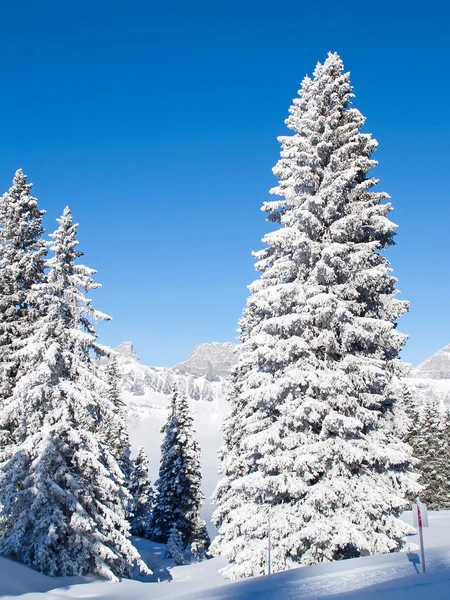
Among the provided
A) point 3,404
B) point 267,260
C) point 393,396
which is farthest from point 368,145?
point 3,404

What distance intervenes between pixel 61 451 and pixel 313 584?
1159 cm

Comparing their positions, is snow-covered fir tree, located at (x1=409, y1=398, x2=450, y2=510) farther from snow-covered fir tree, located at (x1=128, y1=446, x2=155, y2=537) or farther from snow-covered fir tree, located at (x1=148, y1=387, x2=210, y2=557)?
snow-covered fir tree, located at (x1=128, y1=446, x2=155, y2=537)

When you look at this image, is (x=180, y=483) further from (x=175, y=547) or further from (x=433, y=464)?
(x=433, y=464)

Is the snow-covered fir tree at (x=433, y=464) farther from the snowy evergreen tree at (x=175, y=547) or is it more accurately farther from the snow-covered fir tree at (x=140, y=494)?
the snow-covered fir tree at (x=140, y=494)

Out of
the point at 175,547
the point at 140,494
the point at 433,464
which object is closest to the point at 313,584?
the point at 175,547

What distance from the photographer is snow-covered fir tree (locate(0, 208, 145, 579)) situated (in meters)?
16.8

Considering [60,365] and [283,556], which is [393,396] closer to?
[283,556]

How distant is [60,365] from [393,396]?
38.4 ft

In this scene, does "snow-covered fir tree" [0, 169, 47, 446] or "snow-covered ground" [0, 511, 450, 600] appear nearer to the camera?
"snow-covered ground" [0, 511, 450, 600]

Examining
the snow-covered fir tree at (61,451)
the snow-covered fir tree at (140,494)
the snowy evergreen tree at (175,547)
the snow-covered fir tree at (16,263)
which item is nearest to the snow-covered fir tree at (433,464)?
the snowy evergreen tree at (175,547)

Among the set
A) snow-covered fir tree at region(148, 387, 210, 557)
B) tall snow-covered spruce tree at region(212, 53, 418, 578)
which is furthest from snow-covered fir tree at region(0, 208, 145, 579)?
snow-covered fir tree at region(148, 387, 210, 557)

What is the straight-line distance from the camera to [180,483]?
3869 centimetres

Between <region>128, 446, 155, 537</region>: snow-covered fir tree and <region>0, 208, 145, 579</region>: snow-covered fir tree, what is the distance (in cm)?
3363

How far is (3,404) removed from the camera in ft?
62.8
